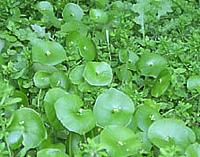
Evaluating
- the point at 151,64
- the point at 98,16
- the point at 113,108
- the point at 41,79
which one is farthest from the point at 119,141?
the point at 98,16

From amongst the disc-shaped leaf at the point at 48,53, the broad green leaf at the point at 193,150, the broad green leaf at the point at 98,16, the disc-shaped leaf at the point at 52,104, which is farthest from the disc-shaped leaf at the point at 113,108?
the broad green leaf at the point at 98,16

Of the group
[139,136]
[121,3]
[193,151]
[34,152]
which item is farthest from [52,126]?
[121,3]

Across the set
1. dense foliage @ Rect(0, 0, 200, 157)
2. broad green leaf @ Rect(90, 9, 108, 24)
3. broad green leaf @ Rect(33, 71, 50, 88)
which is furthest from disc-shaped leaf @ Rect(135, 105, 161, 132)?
broad green leaf @ Rect(90, 9, 108, 24)

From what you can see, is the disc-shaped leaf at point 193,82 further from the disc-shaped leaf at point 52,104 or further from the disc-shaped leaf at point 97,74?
the disc-shaped leaf at point 52,104

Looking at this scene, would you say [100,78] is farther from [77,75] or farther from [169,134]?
[169,134]

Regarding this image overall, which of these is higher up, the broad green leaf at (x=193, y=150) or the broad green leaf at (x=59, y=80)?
the broad green leaf at (x=59, y=80)

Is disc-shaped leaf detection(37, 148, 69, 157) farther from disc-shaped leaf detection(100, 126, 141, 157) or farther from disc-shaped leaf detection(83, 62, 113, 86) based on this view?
disc-shaped leaf detection(83, 62, 113, 86)

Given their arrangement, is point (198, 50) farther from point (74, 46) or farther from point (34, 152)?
point (34, 152)
